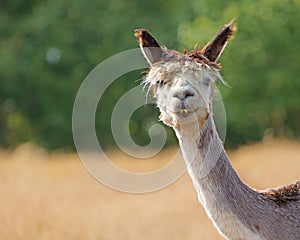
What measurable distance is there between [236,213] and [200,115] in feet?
2.13

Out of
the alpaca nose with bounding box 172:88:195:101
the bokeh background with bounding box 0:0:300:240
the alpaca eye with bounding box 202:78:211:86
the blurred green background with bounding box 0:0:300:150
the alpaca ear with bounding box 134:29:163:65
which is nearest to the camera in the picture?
the alpaca nose with bounding box 172:88:195:101

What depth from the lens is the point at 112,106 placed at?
100ft

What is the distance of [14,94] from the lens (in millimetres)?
32969

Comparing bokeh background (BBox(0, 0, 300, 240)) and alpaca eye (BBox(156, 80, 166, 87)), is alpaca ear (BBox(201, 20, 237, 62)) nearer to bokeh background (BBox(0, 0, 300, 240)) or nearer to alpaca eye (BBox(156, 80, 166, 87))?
alpaca eye (BBox(156, 80, 166, 87))

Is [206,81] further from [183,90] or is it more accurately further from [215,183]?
[215,183]

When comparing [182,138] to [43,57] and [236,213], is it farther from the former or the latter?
[43,57]

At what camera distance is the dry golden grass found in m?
9.48

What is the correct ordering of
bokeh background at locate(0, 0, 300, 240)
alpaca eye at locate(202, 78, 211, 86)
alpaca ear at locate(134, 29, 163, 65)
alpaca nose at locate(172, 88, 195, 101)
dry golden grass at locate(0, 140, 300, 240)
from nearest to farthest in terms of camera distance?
alpaca nose at locate(172, 88, 195, 101)
alpaca eye at locate(202, 78, 211, 86)
alpaca ear at locate(134, 29, 163, 65)
dry golden grass at locate(0, 140, 300, 240)
bokeh background at locate(0, 0, 300, 240)

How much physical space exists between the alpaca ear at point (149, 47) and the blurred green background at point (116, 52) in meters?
18.5

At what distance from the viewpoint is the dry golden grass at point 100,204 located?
948cm

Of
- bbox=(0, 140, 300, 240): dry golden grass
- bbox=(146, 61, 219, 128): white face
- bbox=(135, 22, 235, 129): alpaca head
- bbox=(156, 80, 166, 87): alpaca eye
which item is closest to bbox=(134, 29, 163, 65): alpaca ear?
bbox=(135, 22, 235, 129): alpaca head

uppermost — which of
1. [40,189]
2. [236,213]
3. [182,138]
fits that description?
[40,189]

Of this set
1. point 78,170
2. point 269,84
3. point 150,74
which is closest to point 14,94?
point 269,84

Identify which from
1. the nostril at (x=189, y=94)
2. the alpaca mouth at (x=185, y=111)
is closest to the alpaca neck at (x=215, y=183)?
the alpaca mouth at (x=185, y=111)
